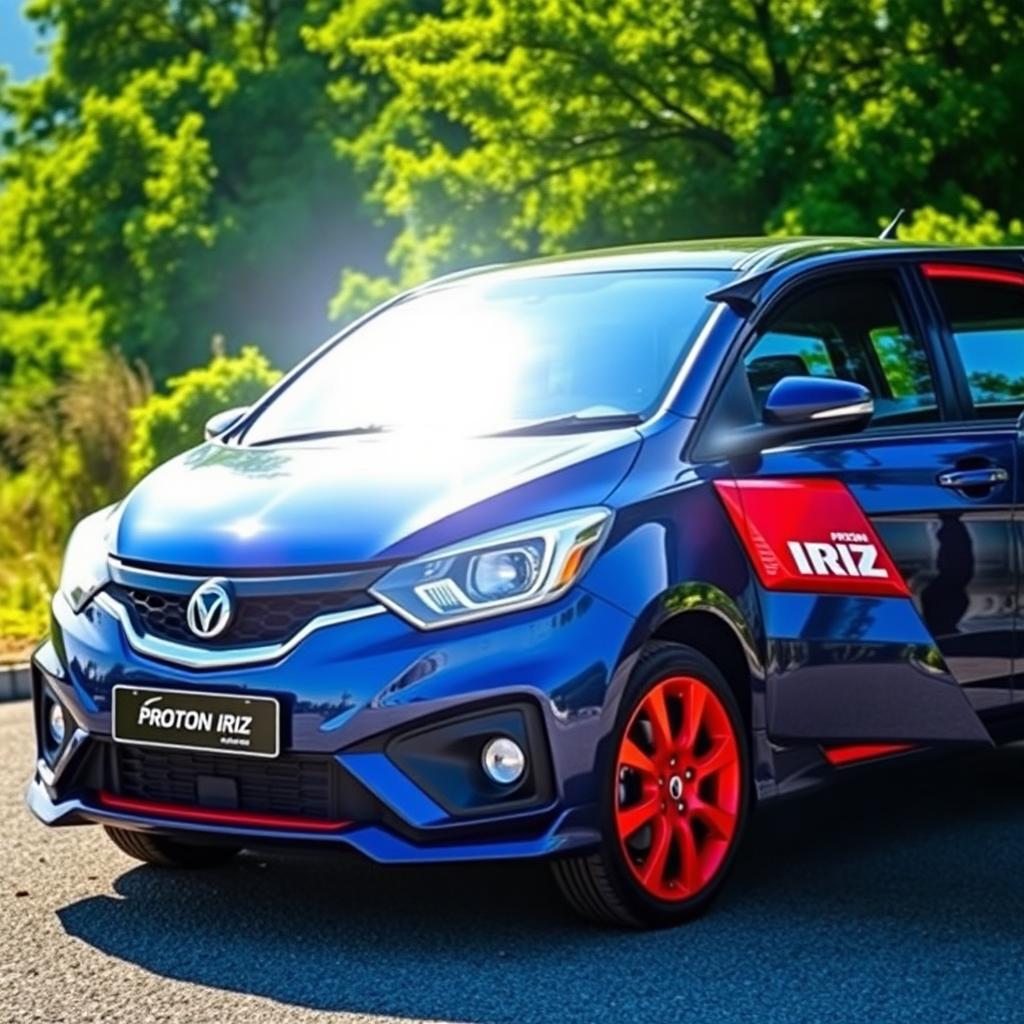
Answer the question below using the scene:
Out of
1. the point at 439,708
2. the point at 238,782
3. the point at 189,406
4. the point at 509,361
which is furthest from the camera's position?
the point at 189,406

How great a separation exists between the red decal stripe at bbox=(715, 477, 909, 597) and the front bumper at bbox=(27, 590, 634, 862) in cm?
57

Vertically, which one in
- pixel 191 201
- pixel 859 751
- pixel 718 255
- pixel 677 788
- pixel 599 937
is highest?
pixel 718 255

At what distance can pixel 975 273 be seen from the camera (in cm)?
686

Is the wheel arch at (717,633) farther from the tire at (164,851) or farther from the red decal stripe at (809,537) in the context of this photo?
the tire at (164,851)

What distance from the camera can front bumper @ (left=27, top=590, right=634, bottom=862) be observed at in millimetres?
5027

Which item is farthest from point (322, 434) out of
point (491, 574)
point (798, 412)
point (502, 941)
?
point (502, 941)

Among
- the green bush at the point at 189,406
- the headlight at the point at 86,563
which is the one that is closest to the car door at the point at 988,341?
the headlight at the point at 86,563

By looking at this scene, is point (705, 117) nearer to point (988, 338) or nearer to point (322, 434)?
point (988, 338)

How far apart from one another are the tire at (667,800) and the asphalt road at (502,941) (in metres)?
0.10

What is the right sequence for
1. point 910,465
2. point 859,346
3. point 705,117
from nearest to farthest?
point 910,465
point 859,346
point 705,117

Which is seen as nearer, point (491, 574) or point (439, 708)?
point (439, 708)

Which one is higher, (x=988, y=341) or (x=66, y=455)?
(x=988, y=341)

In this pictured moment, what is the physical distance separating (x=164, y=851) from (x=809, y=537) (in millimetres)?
1956

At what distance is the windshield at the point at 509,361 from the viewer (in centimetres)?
589
